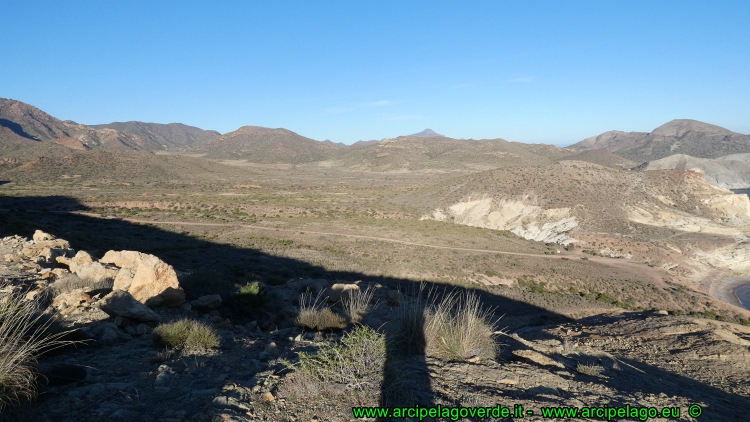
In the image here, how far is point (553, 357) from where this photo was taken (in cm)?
630

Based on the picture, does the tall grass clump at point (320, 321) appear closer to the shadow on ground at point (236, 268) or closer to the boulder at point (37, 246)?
the shadow on ground at point (236, 268)

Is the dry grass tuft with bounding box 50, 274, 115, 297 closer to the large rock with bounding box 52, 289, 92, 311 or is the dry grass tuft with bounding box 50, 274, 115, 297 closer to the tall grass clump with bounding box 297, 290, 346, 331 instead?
the large rock with bounding box 52, 289, 92, 311

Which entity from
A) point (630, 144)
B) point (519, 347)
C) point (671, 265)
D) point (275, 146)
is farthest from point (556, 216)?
point (630, 144)

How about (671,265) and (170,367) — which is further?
(671,265)

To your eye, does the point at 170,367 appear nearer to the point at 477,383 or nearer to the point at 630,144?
the point at 477,383

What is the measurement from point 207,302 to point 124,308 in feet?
7.23

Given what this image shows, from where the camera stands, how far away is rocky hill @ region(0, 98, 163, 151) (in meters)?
151

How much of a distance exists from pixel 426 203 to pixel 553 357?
4344cm

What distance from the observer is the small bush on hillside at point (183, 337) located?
5117 mm

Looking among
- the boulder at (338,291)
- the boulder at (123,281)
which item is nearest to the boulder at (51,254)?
the boulder at (123,281)

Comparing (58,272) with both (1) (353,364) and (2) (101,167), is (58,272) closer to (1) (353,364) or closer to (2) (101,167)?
(1) (353,364)

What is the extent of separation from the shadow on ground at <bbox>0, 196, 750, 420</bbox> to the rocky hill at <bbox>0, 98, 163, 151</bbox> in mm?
143018

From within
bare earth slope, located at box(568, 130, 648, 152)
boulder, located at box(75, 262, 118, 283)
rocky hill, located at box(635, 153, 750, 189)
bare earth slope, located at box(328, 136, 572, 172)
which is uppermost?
bare earth slope, located at box(568, 130, 648, 152)

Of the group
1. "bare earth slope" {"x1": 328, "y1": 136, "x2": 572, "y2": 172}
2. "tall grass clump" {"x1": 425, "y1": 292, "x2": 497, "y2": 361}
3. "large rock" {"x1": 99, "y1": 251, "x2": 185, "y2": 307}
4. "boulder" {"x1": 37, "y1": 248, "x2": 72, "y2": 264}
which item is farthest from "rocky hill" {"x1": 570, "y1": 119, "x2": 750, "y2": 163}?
"boulder" {"x1": 37, "y1": 248, "x2": 72, "y2": 264}
